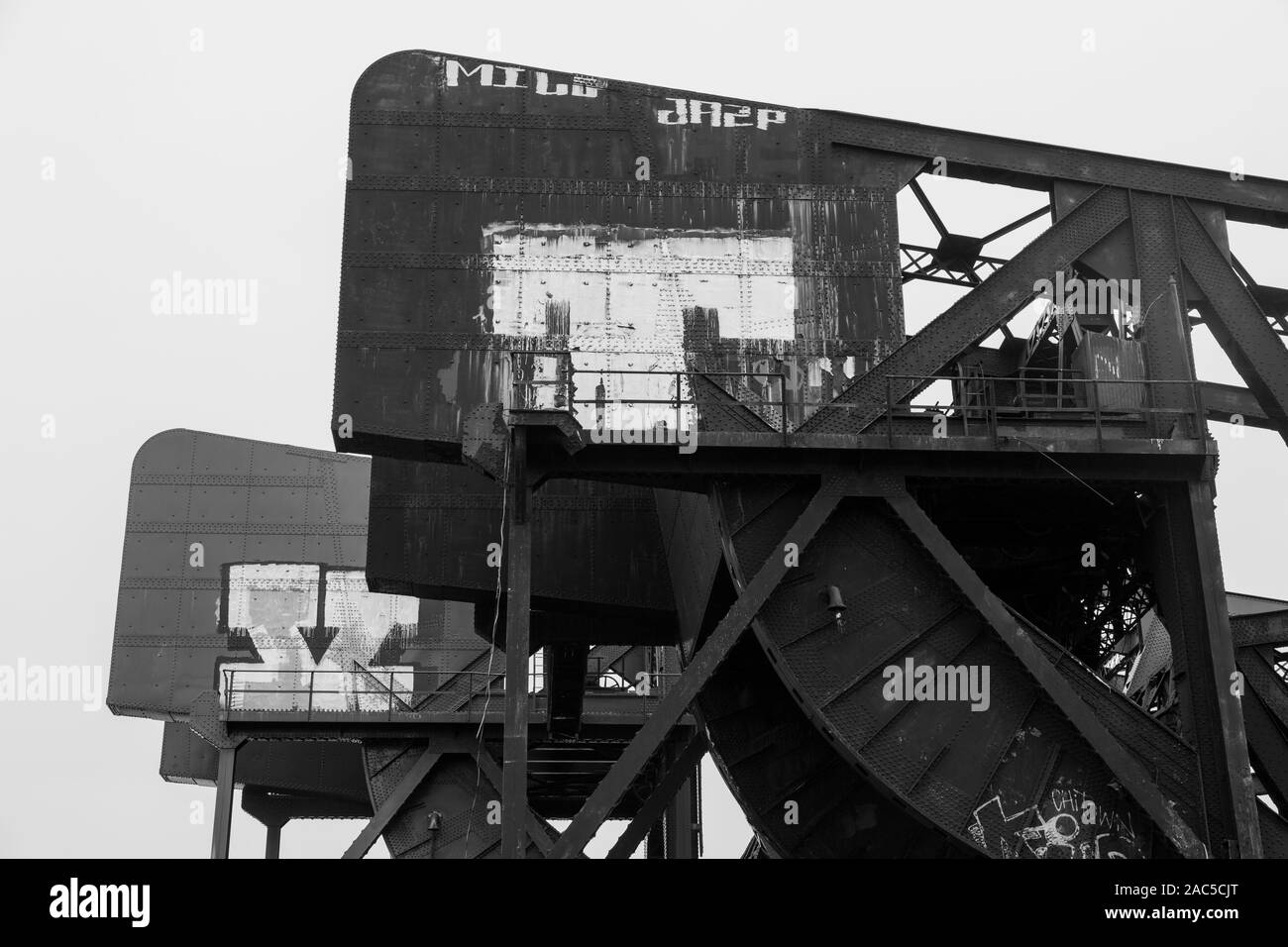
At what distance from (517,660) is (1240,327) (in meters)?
10.3

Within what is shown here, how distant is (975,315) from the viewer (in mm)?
19484

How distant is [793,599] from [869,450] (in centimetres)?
200

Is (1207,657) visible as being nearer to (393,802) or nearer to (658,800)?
(658,800)

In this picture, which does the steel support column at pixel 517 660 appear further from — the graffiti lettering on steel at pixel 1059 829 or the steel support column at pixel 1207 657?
the steel support column at pixel 1207 657

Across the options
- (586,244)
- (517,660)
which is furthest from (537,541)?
(517,660)

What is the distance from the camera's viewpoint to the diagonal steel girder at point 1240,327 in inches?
774

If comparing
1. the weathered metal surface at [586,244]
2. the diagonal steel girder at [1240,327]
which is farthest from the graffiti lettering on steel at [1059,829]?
the weathered metal surface at [586,244]

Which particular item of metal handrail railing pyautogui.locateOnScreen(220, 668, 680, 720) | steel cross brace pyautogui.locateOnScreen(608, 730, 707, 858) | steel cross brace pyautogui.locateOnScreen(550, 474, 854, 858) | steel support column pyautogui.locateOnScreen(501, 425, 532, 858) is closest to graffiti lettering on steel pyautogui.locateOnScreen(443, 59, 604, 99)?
steel support column pyautogui.locateOnScreen(501, 425, 532, 858)

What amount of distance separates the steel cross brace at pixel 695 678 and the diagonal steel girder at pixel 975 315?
34.8 inches

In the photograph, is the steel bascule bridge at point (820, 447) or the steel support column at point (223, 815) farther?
the steel support column at point (223, 815)

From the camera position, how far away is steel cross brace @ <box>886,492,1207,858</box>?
17078mm

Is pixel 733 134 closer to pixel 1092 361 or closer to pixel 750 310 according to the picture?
pixel 750 310

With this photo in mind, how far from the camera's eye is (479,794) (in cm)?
3250
